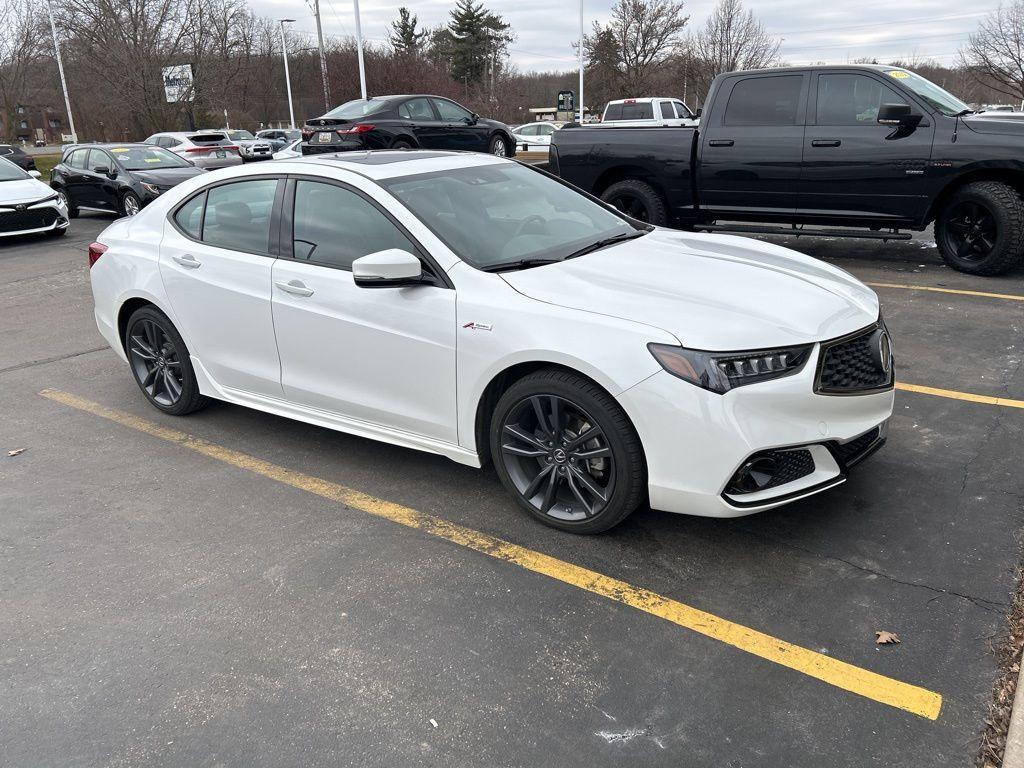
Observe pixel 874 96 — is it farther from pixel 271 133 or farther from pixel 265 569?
pixel 271 133

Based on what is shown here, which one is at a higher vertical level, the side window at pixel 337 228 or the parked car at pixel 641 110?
the parked car at pixel 641 110

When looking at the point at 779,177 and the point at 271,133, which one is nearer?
the point at 779,177

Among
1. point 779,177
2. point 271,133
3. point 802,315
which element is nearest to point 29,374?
point 802,315

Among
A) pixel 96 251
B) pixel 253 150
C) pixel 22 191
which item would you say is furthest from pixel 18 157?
pixel 96 251

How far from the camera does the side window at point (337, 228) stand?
3.97 m

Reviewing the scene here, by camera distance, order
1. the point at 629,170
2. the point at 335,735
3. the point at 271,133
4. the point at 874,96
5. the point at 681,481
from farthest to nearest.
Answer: the point at 271,133, the point at 629,170, the point at 874,96, the point at 681,481, the point at 335,735

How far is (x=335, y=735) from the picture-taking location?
2.52m

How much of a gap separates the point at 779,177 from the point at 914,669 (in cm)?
683

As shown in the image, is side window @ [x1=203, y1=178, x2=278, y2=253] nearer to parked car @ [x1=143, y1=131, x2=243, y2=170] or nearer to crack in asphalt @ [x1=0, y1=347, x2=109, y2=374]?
crack in asphalt @ [x1=0, y1=347, x2=109, y2=374]

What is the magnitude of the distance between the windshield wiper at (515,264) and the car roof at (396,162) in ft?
2.80

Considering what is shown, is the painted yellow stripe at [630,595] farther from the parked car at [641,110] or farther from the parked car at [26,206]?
the parked car at [641,110]

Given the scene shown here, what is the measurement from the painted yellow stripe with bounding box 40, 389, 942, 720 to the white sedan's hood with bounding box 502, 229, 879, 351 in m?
1.02

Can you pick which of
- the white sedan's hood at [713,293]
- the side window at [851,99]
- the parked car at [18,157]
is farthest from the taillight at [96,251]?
the parked car at [18,157]

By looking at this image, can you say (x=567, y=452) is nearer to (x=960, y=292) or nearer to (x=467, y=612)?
(x=467, y=612)
